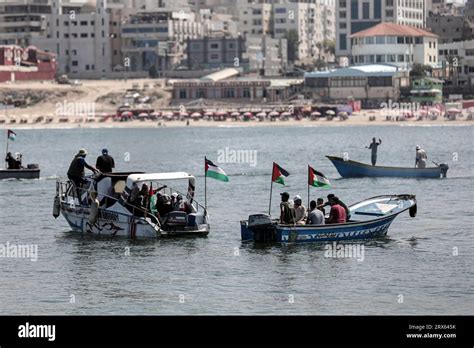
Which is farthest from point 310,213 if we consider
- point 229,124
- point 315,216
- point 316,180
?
point 229,124

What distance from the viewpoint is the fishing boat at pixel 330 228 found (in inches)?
1698

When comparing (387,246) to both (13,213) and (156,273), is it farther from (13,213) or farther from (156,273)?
(13,213)

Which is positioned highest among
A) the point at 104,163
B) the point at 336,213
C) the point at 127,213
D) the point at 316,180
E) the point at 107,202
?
the point at 104,163

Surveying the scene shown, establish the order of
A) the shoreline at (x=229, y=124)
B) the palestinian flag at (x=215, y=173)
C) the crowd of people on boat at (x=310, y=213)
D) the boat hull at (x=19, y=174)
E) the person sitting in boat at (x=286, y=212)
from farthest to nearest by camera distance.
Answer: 1. the shoreline at (x=229, y=124)
2. the boat hull at (x=19, y=174)
3. the palestinian flag at (x=215, y=173)
4. the crowd of people on boat at (x=310, y=213)
5. the person sitting in boat at (x=286, y=212)

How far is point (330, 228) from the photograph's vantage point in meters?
43.1

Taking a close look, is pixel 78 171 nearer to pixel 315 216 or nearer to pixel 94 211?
pixel 94 211

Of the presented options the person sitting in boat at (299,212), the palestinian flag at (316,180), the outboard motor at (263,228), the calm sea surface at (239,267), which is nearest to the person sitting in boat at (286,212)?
the person sitting in boat at (299,212)

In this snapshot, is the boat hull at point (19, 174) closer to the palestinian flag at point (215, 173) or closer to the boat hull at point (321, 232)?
the palestinian flag at point (215, 173)

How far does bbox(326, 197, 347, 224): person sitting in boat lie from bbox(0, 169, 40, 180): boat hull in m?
35.7

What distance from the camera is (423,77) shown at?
195 meters

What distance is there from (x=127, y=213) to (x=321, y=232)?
7.06 m

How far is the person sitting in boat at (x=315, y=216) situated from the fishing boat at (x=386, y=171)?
3138 cm

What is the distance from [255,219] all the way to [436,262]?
245 inches
